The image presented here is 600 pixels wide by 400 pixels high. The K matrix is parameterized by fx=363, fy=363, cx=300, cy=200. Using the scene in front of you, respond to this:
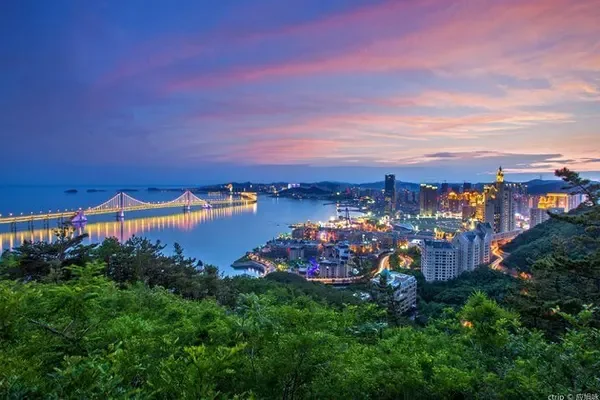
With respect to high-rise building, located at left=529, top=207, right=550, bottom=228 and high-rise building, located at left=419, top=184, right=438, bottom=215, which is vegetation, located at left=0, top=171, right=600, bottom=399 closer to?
high-rise building, located at left=529, top=207, right=550, bottom=228

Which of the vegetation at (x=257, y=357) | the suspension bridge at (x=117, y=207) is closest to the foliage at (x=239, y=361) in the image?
the vegetation at (x=257, y=357)

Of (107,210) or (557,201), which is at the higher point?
(557,201)

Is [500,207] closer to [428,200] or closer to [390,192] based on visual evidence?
[428,200]

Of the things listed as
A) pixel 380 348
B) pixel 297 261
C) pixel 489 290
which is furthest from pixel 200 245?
pixel 380 348

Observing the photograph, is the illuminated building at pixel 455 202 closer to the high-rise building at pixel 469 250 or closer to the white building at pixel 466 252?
the high-rise building at pixel 469 250

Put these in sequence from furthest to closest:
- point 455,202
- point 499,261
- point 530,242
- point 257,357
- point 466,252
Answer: point 455,202 → point 499,261 → point 530,242 → point 466,252 → point 257,357

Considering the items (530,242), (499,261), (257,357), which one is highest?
(257,357)

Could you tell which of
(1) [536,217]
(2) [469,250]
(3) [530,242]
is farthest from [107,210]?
(1) [536,217]
